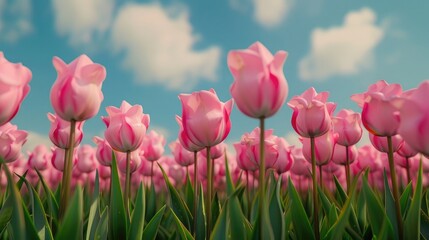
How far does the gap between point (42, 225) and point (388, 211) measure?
208 cm

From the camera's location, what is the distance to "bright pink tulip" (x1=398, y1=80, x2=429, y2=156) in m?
1.65

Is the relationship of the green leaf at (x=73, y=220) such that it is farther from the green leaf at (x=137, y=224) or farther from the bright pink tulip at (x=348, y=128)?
the bright pink tulip at (x=348, y=128)

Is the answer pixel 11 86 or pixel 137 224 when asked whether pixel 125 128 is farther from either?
pixel 11 86

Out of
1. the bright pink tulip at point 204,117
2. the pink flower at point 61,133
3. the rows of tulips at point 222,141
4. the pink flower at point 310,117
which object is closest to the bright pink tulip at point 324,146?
the rows of tulips at point 222,141

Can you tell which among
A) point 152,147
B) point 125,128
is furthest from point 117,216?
point 152,147

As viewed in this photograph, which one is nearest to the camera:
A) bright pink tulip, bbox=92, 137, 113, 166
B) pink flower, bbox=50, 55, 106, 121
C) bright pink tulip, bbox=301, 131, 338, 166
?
pink flower, bbox=50, 55, 106, 121

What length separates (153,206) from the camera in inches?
141

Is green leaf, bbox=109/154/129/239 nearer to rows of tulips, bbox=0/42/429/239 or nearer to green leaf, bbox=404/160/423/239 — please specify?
rows of tulips, bbox=0/42/429/239

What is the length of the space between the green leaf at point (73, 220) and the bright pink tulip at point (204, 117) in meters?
0.80

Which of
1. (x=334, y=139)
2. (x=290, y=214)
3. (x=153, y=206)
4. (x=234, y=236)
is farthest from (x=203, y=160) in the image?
(x=234, y=236)

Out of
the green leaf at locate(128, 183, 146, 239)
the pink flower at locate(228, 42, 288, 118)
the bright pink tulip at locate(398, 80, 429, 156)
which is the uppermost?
the pink flower at locate(228, 42, 288, 118)

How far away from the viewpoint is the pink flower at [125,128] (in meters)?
2.75

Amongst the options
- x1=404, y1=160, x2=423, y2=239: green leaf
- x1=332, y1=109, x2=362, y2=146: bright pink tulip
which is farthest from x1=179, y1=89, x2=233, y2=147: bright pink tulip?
x1=332, y1=109, x2=362, y2=146: bright pink tulip

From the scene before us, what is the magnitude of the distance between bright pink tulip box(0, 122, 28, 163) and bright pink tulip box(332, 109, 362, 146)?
8.84ft
